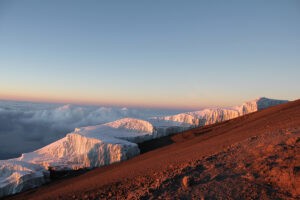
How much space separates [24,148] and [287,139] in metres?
152

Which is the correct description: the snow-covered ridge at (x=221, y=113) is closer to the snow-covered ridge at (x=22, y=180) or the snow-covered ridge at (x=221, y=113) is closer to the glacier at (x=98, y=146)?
the glacier at (x=98, y=146)

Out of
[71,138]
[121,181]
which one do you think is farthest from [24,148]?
[121,181]

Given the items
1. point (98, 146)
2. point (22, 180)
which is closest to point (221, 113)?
point (98, 146)

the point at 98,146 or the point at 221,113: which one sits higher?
the point at 221,113

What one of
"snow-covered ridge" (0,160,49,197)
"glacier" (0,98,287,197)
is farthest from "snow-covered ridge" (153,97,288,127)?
"snow-covered ridge" (0,160,49,197)

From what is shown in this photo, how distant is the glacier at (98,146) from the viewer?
65.8ft

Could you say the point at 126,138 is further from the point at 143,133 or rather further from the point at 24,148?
the point at 24,148

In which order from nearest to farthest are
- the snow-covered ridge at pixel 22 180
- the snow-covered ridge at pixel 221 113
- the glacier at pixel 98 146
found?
the snow-covered ridge at pixel 22 180 < the glacier at pixel 98 146 < the snow-covered ridge at pixel 221 113

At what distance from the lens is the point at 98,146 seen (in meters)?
22.2

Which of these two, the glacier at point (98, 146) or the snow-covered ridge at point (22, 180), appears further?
the glacier at point (98, 146)

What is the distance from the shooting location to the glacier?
789 inches

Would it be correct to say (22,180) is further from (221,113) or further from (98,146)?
(221,113)

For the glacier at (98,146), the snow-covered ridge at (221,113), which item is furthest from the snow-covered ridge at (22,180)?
the snow-covered ridge at (221,113)

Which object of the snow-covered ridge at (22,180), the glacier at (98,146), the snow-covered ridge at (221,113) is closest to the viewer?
the snow-covered ridge at (22,180)
